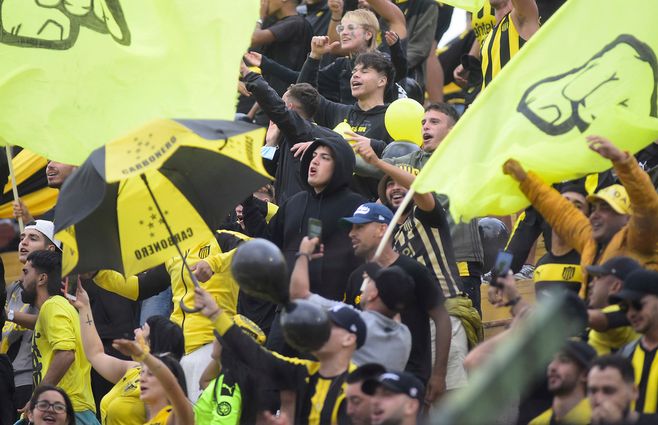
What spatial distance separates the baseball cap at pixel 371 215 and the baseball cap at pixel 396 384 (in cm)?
200

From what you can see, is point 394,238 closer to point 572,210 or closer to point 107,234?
point 572,210

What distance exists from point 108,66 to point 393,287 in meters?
2.52

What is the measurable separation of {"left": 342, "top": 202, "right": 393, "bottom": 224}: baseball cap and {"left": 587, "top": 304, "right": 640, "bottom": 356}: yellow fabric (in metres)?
1.62

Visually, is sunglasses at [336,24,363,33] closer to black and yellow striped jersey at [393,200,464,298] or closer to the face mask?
the face mask

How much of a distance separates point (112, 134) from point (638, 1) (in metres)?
3.21

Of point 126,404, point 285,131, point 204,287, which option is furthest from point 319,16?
point 126,404

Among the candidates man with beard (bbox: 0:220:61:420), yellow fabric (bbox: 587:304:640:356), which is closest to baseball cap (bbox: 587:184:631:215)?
yellow fabric (bbox: 587:304:640:356)

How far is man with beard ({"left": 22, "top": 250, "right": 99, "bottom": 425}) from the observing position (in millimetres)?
9648

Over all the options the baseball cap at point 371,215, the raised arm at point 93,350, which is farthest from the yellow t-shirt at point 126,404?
the baseball cap at point 371,215

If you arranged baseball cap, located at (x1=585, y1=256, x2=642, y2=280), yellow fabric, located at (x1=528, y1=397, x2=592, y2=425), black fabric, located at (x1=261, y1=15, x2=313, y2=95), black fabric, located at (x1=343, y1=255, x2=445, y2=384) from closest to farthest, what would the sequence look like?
1. yellow fabric, located at (x1=528, y1=397, x2=592, y2=425)
2. baseball cap, located at (x1=585, y1=256, x2=642, y2=280)
3. black fabric, located at (x1=343, y1=255, x2=445, y2=384)
4. black fabric, located at (x1=261, y1=15, x2=313, y2=95)

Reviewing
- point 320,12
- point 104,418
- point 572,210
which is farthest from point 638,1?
point 320,12

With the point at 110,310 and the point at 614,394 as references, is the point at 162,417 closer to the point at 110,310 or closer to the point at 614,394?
the point at 110,310

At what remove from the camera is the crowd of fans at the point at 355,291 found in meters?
6.80

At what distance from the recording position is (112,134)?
8.57 metres
